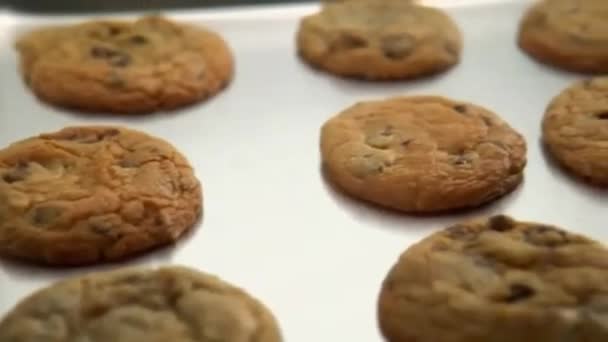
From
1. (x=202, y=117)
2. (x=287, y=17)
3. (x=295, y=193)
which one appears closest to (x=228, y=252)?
(x=295, y=193)

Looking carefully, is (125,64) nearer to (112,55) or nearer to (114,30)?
(112,55)

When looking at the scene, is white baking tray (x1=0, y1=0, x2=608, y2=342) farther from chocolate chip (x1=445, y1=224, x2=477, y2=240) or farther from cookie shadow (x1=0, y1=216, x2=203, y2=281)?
chocolate chip (x1=445, y1=224, x2=477, y2=240)

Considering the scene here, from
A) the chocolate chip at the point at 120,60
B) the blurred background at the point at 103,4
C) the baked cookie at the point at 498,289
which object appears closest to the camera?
the baked cookie at the point at 498,289

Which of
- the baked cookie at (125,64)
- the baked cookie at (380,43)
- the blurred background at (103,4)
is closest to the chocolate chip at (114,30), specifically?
the baked cookie at (125,64)

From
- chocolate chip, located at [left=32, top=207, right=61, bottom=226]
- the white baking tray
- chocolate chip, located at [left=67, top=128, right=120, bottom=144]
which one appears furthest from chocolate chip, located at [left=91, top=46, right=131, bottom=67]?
chocolate chip, located at [left=32, top=207, right=61, bottom=226]

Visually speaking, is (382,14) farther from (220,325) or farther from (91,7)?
(220,325)

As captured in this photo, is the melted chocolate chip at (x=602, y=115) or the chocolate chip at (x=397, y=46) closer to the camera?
the melted chocolate chip at (x=602, y=115)

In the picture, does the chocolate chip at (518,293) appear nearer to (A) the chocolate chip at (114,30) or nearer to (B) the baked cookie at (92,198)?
(B) the baked cookie at (92,198)
